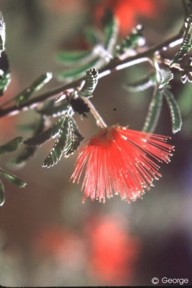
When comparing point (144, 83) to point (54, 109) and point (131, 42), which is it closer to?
point (131, 42)

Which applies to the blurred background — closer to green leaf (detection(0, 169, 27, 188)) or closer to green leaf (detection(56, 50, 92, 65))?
green leaf (detection(56, 50, 92, 65))

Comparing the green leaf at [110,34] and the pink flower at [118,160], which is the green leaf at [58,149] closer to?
the pink flower at [118,160]

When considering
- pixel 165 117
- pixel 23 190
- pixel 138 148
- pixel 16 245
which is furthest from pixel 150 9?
pixel 138 148

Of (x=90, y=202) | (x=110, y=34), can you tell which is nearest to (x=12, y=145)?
(x=110, y=34)

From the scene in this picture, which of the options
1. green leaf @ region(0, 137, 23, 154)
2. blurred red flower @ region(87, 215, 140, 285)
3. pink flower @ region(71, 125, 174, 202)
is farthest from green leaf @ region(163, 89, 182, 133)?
blurred red flower @ region(87, 215, 140, 285)

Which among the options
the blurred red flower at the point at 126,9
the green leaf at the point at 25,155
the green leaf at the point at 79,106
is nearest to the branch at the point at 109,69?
the green leaf at the point at 79,106

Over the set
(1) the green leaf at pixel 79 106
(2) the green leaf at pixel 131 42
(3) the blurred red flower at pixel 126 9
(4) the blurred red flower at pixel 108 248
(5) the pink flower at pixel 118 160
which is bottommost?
(4) the blurred red flower at pixel 108 248
